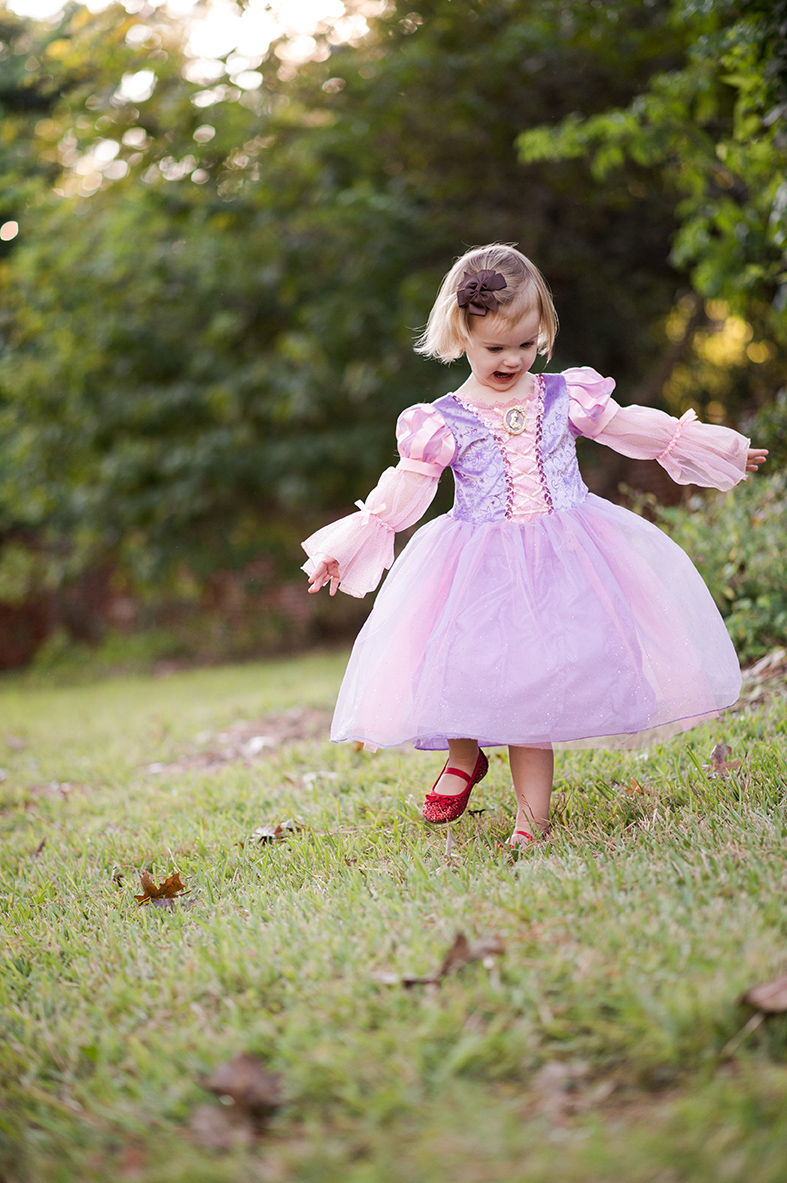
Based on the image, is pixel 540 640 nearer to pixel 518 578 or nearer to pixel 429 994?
pixel 518 578

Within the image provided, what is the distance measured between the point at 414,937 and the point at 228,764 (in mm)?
2654

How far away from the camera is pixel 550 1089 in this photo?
52.6 inches

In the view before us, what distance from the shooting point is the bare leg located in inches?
100

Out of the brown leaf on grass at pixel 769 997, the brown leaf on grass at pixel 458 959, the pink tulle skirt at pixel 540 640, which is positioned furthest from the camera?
the pink tulle skirt at pixel 540 640

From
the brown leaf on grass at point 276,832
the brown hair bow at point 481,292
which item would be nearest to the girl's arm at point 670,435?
the brown hair bow at point 481,292

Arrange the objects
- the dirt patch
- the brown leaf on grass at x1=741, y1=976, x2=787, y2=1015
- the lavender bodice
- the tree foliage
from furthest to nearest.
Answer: the dirt patch < the tree foliage < the lavender bodice < the brown leaf on grass at x1=741, y1=976, x2=787, y2=1015

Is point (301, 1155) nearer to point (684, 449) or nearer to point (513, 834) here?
point (513, 834)

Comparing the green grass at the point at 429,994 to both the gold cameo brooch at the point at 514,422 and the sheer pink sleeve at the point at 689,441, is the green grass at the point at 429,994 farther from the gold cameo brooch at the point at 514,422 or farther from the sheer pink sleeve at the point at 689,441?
the gold cameo brooch at the point at 514,422

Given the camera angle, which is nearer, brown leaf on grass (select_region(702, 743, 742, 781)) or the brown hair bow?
the brown hair bow

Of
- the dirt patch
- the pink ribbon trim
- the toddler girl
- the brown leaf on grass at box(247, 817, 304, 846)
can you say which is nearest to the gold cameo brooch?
the toddler girl

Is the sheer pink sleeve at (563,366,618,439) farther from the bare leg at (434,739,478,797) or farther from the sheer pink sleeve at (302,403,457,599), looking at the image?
the bare leg at (434,739,478,797)

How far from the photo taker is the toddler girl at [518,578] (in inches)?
88.2

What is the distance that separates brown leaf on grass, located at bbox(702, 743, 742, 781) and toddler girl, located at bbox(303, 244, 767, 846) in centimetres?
21

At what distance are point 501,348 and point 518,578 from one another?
23.6 inches
